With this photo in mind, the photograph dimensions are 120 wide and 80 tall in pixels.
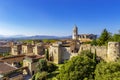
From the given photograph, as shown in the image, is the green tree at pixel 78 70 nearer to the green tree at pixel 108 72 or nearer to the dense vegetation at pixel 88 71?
the dense vegetation at pixel 88 71

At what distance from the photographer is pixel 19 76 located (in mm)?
29344

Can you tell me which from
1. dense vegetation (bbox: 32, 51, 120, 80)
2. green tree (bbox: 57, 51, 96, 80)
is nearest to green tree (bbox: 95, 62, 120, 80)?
dense vegetation (bbox: 32, 51, 120, 80)

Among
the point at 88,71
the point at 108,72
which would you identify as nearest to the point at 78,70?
the point at 88,71

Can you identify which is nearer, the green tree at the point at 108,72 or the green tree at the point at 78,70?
the green tree at the point at 108,72

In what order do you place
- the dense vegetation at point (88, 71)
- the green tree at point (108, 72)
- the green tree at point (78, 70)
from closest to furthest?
1. the green tree at point (108, 72)
2. the dense vegetation at point (88, 71)
3. the green tree at point (78, 70)

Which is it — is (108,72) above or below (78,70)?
above

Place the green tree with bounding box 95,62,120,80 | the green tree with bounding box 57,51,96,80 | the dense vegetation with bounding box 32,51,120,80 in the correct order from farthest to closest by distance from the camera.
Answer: the green tree with bounding box 57,51,96,80 < the dense vegetation with bounding box 32,51,120,80 < the green tree with bounding box 95,62,120,80

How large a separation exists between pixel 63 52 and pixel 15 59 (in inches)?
499

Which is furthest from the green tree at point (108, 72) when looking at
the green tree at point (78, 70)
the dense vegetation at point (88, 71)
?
the green tree at point (78, 70)

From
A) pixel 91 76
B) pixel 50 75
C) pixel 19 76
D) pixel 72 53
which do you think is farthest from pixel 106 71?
pixel 72 53

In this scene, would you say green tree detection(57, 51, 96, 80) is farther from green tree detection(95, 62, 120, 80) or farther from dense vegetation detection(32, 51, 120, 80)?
green tree detection(95, 62, 120, 80)

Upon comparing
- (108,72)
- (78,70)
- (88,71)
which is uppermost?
(108,72)

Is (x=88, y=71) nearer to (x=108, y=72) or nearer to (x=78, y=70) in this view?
(x=78, y=70)

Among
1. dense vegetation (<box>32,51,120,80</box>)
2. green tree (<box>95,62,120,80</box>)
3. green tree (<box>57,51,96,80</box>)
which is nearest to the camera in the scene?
green tree (<box>95,62,120,80</box>)
